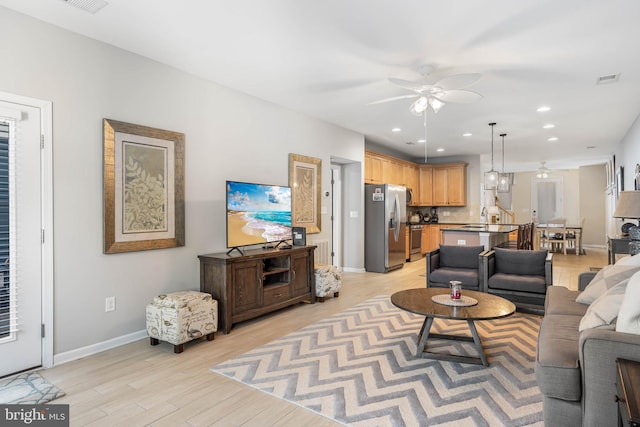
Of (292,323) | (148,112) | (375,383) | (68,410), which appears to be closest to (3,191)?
(148,112)

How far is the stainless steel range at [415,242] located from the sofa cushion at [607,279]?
5251mm

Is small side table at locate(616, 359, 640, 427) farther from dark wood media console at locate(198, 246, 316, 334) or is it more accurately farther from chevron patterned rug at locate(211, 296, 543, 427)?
dark wood media console at locate(198, 246, 316, 334)

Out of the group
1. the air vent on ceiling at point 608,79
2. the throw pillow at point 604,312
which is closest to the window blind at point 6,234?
the throw pillow at point 604,312

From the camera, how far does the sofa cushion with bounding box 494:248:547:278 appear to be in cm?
415

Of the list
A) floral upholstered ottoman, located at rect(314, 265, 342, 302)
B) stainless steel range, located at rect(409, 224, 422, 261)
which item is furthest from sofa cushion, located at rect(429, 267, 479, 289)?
stainless steel range, located at rect(409, 224, 422, 261)

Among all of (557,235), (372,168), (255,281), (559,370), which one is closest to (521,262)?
(559,370)

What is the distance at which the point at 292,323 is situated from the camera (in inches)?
151

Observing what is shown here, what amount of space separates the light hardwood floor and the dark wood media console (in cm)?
21

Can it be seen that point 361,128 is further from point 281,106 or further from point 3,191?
point 3,191

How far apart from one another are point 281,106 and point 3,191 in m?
3.15

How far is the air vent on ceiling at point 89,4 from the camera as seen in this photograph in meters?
2.47

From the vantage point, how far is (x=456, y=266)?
4691 millimetres

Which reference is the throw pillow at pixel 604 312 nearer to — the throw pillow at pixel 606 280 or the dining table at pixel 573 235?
the throw pillow at pixel 606 280

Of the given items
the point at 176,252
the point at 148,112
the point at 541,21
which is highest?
the point at 541,21
